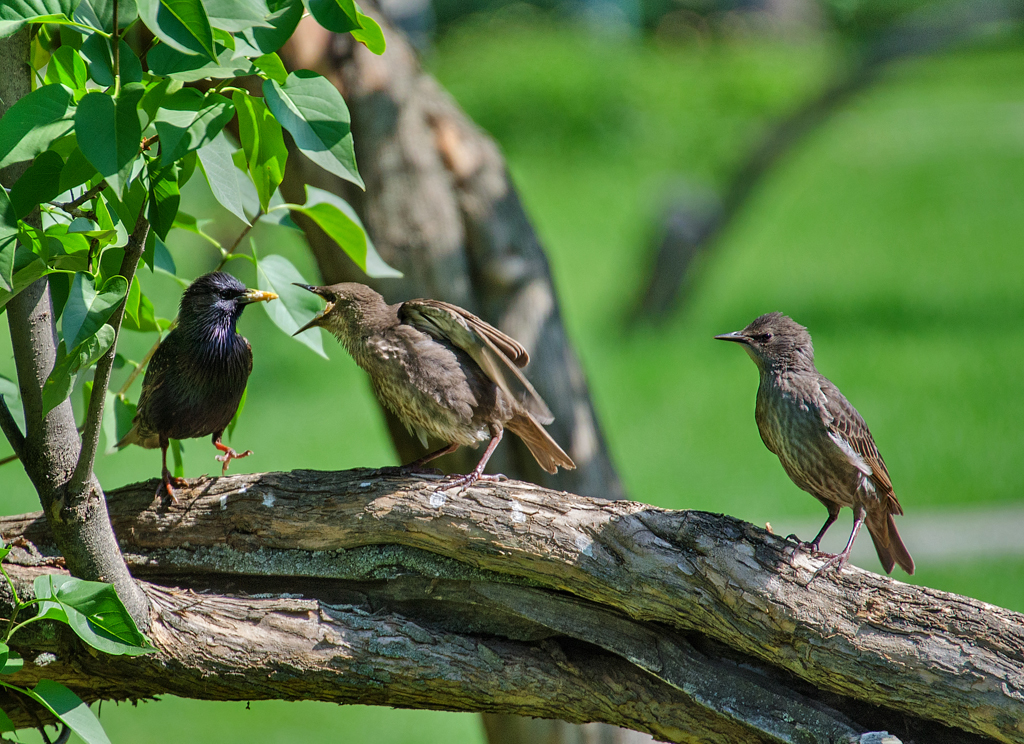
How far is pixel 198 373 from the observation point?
9.20 feet

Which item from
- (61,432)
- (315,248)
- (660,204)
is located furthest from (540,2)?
(61,432)

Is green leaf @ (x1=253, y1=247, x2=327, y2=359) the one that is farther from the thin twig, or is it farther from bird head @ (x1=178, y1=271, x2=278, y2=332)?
the thin twig

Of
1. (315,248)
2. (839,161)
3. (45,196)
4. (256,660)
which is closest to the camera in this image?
(45,196)

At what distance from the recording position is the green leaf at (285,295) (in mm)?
2428

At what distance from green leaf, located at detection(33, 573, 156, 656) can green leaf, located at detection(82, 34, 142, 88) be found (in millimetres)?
903

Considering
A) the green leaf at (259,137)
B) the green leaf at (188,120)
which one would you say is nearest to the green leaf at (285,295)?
the green leaf at (259,137)

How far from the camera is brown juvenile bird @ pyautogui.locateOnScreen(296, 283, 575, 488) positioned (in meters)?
2.63

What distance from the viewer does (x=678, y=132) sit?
60.4 ft

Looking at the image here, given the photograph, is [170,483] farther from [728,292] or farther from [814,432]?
[728,292]

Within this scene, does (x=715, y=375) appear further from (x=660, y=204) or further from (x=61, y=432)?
(x=61, y=432)

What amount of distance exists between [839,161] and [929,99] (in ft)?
20.9

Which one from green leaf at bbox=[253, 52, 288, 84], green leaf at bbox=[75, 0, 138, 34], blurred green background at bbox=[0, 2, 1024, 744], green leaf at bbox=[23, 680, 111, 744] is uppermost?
blurred green background at bbox=[0, 2, 1024, 744]

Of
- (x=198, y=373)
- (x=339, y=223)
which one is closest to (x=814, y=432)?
(x=339, y=223)

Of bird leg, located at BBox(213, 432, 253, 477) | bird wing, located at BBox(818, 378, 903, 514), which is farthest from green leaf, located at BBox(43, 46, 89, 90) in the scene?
bird wing, located at BBox(818, 378, 903, 514)
